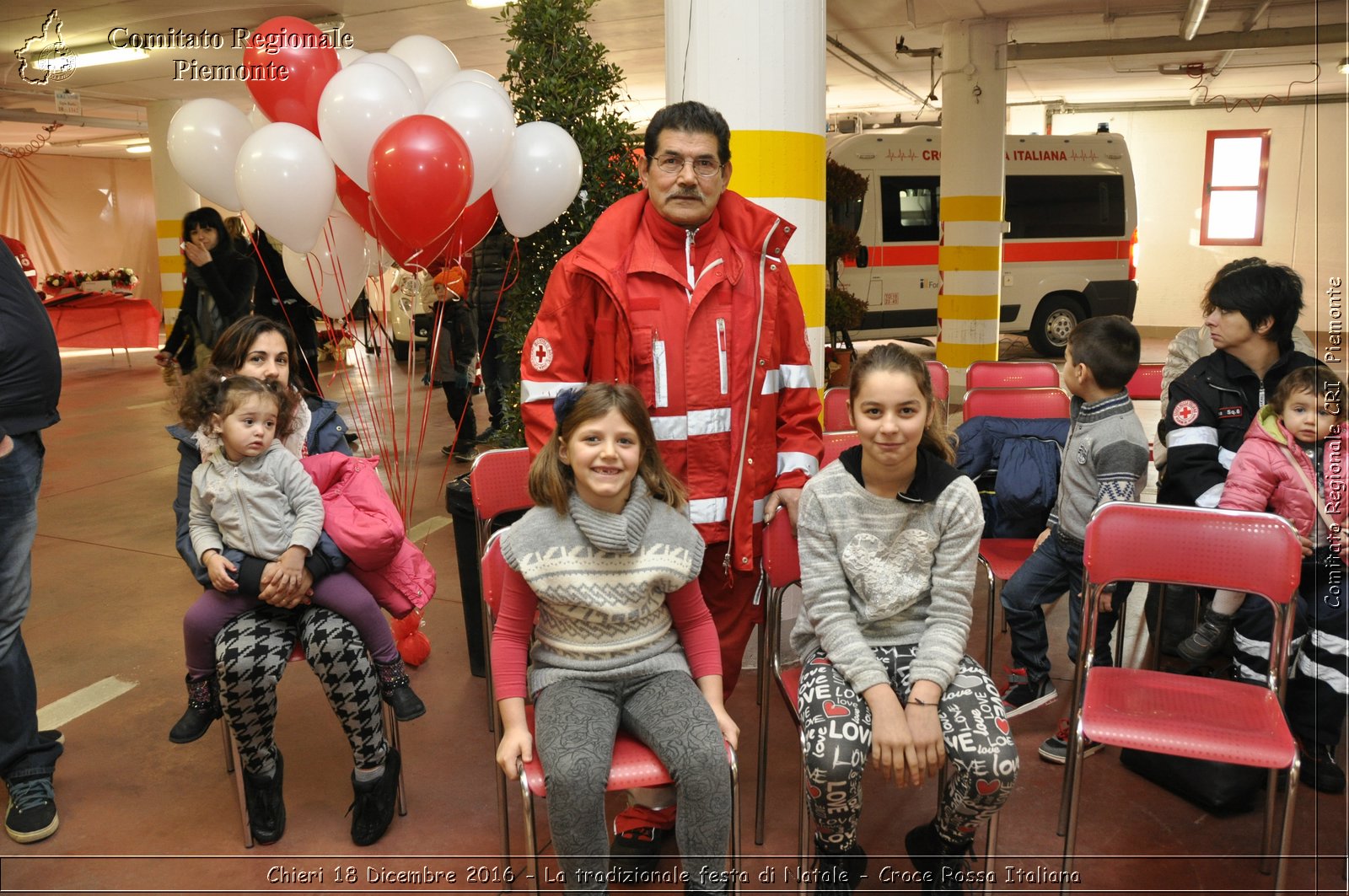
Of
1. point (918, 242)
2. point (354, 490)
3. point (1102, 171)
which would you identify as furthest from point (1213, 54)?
point (354, 490)

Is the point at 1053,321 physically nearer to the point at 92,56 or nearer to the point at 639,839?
the point at 639,839

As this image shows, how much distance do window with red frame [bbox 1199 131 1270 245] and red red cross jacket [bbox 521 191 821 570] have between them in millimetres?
13264

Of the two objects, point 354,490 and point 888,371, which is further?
point 354,490

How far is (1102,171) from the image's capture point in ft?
35.2

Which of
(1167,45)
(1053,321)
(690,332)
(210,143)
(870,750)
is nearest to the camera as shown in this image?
(870,750)

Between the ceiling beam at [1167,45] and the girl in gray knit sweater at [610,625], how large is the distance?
8.29m

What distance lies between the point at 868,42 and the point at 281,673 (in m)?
8.94

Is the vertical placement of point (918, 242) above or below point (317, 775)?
above

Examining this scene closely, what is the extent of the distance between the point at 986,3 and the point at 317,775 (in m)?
7.64

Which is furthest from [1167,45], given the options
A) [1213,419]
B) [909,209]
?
[1213,419]

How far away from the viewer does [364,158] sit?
2781mm

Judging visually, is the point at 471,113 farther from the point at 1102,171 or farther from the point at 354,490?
the point at 1102,171

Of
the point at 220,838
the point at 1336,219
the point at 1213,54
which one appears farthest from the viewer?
the point at 1213,54

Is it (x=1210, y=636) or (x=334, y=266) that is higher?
(x=334, y=266)
